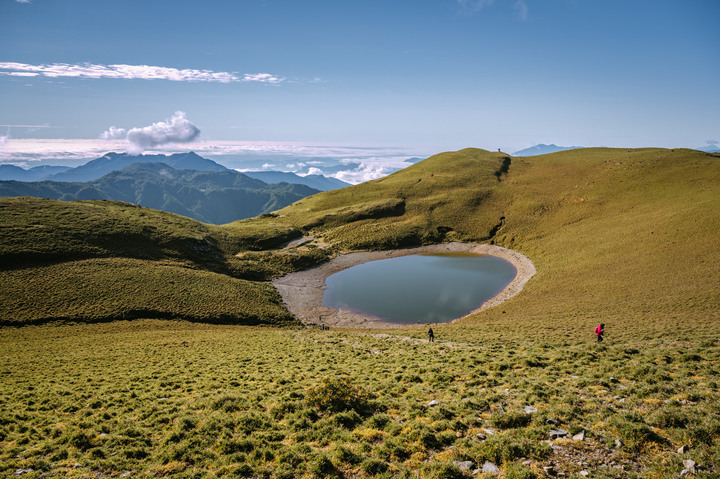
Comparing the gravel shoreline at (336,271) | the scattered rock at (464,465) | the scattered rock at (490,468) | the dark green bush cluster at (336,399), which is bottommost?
the gravel shoreline at (336,271)

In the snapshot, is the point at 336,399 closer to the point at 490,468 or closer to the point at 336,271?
the point at 490,468

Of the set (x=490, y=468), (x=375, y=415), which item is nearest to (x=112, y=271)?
(x=375, y=415)

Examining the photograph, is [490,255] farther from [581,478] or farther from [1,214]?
[1,214]

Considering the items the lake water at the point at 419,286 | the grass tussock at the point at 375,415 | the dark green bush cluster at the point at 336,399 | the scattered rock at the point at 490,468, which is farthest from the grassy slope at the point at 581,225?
the scattered rock at the point at 490,468

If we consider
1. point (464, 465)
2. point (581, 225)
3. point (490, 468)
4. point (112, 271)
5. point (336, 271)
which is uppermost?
point (581, 225)

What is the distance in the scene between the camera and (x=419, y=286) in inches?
2478

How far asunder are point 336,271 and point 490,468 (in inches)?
2698

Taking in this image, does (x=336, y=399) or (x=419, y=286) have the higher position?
(x=336, y=399)

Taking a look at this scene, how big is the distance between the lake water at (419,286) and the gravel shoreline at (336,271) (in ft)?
5.59

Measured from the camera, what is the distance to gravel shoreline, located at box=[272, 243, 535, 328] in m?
50.0

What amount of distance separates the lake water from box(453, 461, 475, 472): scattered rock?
39162 mm

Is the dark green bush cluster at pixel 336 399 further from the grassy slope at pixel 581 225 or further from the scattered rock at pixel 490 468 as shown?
the grassy slope at pixel 581 225

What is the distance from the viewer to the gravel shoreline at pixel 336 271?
164 ft

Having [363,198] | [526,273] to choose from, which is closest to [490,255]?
[526,273]
